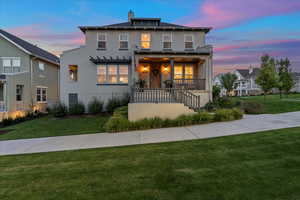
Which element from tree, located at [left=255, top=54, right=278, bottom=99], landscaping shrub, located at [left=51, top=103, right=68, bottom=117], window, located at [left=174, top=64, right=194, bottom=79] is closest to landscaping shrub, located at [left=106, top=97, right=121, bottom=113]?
landscaping shrub, located at [left=51, top=103, right=68, bottom=117]

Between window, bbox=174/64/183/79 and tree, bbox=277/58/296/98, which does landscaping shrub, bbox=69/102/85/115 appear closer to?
window, bbox=174/64/183/79

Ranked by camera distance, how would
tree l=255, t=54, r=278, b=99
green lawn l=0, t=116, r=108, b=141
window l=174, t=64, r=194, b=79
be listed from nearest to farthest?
green lawn l=0, t=116, r=108, b=141 < window l=174, t=64, r=194, b=79 < tree l=255, t=54, r=278, b=99

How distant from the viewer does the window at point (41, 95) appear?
17.4 metres

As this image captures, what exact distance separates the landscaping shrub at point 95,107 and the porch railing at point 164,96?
5.37 meters

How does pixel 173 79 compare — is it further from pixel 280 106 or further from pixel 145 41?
pixel 280 106

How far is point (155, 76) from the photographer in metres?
15.2

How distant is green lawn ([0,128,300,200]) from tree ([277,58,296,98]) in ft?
82.0

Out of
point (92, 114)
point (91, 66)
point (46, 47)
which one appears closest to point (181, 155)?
point (92, 114)

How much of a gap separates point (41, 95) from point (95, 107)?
875 centimetres

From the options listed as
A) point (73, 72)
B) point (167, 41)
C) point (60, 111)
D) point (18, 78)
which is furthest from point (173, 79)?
point (18, 78)

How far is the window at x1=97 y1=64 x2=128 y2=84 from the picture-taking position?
571 inches

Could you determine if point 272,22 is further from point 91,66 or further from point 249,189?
point 249,189

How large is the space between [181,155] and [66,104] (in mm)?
13312

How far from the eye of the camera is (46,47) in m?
24.6
